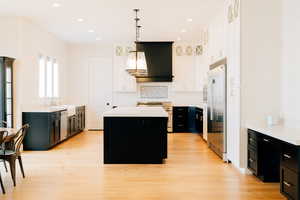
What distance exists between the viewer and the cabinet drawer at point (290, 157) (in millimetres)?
3375

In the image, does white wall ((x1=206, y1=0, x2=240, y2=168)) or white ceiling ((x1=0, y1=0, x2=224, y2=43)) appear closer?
white wall ((x1=206, y1=0, x2=240, y2=168))

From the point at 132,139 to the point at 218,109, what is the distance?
1.77 meters

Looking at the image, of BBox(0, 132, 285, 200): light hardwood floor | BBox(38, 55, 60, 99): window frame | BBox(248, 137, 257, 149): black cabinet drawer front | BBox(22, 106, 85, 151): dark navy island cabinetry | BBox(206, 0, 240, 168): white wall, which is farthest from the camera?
BBox(38, 55, 60, 99): window frame

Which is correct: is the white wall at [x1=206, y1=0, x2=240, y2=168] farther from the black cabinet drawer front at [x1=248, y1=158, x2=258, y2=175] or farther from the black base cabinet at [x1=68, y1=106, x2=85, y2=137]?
the black base cabinet at [x1=68, y1=106, x2=85, y2=137]

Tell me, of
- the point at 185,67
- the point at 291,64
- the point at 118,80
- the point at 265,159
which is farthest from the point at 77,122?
the point at 291,64

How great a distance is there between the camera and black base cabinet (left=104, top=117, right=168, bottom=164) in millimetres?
5973

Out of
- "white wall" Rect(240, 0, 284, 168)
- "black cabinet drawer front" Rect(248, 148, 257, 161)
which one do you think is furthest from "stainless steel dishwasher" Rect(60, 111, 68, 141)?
"black cabinet drawer front" Rect(248, 148, 257, 161)

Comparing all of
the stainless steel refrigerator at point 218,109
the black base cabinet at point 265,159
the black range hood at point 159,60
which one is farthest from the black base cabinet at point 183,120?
the black base cabinet at point 265,159

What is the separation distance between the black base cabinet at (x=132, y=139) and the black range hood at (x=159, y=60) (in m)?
4.57

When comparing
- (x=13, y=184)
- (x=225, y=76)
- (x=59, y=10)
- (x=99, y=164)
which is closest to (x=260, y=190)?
(x=225, y=76)

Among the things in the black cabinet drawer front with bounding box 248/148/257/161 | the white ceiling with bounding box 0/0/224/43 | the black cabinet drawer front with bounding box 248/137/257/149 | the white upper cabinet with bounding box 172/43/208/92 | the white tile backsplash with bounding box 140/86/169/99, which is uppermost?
the white ceiling with bounding box 0/0/224/43

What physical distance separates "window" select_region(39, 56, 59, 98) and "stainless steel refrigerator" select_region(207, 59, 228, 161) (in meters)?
4.28

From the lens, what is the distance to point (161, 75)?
414 inches

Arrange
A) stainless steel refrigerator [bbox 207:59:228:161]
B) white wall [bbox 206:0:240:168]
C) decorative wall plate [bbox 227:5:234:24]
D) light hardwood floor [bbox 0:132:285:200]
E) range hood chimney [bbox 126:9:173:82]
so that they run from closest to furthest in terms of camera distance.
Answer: light hardwood floor [bbox 0:132:285:200]
white wall [bbox 206:0:240:168]
decorative wall plate [bbox 227:5:234:24]
stainless steel refrigerator [bbox 207:59:228:161]
range hood chimney [bbox 126:9:173:82]
